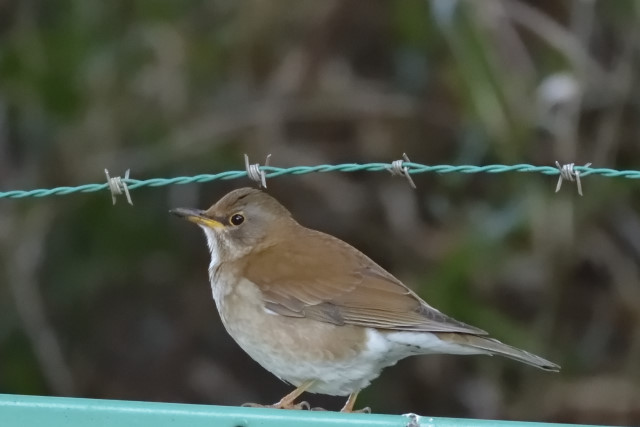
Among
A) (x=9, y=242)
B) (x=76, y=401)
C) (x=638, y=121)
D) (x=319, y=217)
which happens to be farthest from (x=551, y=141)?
(x=76, y=401)

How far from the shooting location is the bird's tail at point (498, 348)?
434cm

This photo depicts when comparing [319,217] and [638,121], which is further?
[319,217]

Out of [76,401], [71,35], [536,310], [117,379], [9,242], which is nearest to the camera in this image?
[76,401]

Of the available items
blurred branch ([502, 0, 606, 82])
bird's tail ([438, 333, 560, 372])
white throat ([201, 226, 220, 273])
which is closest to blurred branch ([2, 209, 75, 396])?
white throat ([201, 226, 220, 273])

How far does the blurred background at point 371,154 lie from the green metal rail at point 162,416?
325 centimetres

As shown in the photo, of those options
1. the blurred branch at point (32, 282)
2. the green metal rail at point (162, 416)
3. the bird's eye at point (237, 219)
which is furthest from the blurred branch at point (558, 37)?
the green metal rail at point (162, 416)

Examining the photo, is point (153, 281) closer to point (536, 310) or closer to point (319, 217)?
point (319, 217)

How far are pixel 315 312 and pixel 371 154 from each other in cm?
351

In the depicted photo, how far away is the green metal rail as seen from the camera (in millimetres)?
3521

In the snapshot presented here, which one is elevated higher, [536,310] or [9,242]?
[536,310]

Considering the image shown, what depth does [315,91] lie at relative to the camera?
26.6ft

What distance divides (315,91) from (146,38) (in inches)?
48.8

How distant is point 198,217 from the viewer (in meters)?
5.14

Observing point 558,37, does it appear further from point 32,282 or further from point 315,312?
point 32,282
